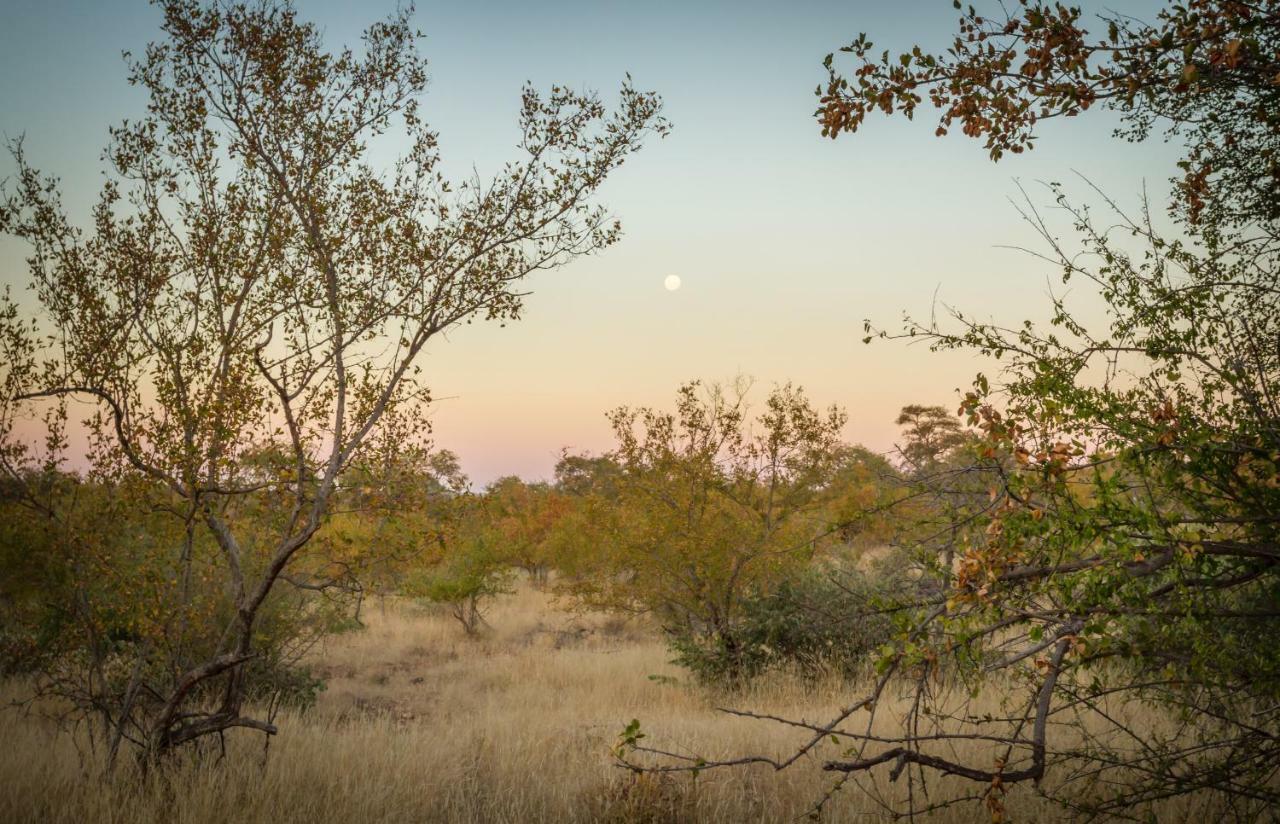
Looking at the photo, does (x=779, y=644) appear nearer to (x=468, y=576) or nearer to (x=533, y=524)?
(x=468, y=576)

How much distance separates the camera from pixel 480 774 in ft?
22.3

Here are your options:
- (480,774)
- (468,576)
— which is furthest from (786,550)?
(468,576)

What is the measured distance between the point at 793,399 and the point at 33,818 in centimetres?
1194

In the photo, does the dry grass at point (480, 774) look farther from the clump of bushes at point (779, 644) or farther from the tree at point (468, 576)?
the tree at point (468, 576)

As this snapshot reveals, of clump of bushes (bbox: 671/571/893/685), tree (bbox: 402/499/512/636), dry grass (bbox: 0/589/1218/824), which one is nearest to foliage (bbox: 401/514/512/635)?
tree (bbox: 402/499/512/636)

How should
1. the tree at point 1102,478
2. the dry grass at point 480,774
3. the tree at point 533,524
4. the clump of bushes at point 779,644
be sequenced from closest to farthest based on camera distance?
1. the tree at point 1102,478
2. the dry grass at point 480,774
3. the clump of bushes at point 779,644
4. the tree at point 533,524

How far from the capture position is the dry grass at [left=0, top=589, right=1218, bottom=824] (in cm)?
561

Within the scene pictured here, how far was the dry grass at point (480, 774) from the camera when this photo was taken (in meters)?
5.61

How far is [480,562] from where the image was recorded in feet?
67.6

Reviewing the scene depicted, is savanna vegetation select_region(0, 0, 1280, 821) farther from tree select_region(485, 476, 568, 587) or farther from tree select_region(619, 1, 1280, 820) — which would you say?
tree select_region(485, 476, 568, 587)

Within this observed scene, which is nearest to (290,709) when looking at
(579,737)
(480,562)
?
(579,737)

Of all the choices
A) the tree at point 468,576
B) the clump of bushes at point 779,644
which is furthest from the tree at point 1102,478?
the tree at point 468,576

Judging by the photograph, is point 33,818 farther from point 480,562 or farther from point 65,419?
point 480,562

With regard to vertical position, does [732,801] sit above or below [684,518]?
below
